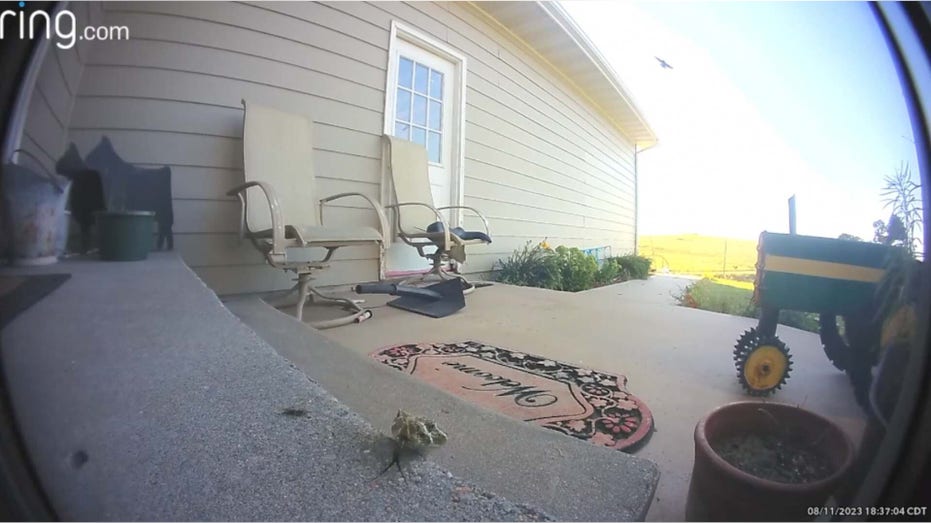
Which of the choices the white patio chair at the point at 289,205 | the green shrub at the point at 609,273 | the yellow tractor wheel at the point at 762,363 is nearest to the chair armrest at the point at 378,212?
the white patio chair at the point at 289,205

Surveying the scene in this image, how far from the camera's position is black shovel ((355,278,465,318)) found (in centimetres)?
163

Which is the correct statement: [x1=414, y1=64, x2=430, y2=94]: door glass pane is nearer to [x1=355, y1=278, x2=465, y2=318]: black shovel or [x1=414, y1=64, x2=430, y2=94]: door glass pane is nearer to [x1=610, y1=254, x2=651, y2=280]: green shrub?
[x1=355, y1=278, x2=465, y2=318]: black shovel

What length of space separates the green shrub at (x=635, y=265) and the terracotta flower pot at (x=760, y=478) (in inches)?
14.9

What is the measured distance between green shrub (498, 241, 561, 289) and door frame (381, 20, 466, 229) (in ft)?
1.75

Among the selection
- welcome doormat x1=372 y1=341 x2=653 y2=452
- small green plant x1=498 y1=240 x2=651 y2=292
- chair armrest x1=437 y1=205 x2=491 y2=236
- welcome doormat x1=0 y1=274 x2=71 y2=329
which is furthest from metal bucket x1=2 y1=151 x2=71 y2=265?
small green plant x1=498 y1=240 x2=651 y2=292

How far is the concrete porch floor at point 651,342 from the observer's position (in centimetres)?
42

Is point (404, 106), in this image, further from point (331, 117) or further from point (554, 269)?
point (554, 269)

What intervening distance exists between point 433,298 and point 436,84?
1063 mm

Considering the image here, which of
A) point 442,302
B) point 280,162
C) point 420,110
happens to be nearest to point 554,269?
point 442,302

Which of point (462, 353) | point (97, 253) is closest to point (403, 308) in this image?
point (462, 353)

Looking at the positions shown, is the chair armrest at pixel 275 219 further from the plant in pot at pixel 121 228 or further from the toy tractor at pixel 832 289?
the toy tractor at pixel 832 289

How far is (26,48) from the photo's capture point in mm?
347

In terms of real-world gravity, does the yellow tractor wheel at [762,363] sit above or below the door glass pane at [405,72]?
below

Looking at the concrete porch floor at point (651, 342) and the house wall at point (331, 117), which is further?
the house wall at point (331, 117)
